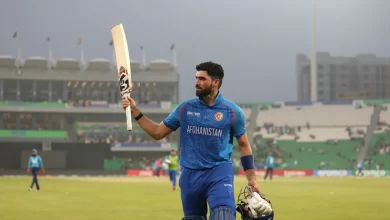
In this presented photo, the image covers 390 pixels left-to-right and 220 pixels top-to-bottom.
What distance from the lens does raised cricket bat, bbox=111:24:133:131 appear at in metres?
8.16

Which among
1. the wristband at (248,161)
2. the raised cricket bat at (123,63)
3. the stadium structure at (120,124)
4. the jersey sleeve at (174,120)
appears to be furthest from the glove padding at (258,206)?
the stadium structure at (120,124)

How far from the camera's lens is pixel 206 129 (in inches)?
333

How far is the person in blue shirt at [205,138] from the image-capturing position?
8352 millimetres

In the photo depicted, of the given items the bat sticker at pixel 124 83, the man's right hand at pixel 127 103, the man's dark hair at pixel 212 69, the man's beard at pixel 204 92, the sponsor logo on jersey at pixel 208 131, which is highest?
the man's dark hair at pixel 212 69

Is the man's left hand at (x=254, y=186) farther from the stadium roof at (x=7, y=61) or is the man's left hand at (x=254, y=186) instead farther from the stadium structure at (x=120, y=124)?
the stadium roof at (x=7, y=61)

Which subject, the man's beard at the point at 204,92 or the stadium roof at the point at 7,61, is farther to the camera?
the stadium roof at the point at 7,61

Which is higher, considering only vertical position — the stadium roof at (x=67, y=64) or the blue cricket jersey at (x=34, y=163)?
the stadium roof at (x=67, y=64)

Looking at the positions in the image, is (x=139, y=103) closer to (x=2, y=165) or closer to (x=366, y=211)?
(x=2, y=165)

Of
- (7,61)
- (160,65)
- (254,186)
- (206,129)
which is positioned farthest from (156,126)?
(160,65)

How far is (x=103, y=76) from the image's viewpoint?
101m

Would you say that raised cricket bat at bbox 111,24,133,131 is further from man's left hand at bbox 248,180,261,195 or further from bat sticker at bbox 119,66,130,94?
man's left hand at bbox 248,180,261,195

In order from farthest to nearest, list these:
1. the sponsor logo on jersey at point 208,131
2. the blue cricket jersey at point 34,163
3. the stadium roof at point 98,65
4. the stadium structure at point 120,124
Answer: the stadium roof at point 98,65
the stadium structure at point 120,124
the blue cricket jersey at point 34,163
the sponsor logo on jersey at point 208,131

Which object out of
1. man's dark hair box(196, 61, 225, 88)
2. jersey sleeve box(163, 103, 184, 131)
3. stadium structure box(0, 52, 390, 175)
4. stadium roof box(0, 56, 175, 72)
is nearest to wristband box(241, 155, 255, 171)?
jersey sleeve box(163, 103, 184, 131)

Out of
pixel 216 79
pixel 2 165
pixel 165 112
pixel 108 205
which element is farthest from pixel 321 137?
pixel 216 79
